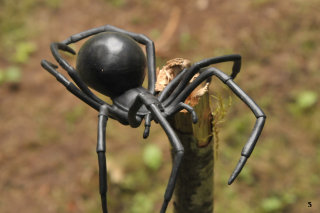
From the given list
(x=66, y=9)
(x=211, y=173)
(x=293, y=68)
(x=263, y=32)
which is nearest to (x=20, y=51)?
(x=66, y=9)

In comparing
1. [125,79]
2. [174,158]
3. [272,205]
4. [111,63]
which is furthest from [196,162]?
[272,205]

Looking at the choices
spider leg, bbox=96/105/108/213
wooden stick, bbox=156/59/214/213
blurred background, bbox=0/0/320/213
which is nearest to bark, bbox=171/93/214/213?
wooden stick, bbox=156/59/214/213

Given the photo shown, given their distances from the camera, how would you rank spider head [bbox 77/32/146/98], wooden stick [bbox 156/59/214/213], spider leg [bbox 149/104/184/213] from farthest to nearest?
spider head [bbox 77/32/146/98] < wooden stick [bbox 156/59/214/213] < spider leg [bbox 149/104/184/213]

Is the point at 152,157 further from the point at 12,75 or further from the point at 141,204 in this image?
the point at 12,75

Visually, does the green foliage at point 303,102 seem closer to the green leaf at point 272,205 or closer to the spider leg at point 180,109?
the green leaf at point 272,205

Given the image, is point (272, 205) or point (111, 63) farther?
point (272, 205)

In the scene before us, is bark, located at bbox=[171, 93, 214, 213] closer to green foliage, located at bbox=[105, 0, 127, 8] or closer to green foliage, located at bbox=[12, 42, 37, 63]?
green foliage, located at bbox=[12, 42, 37, 63]
